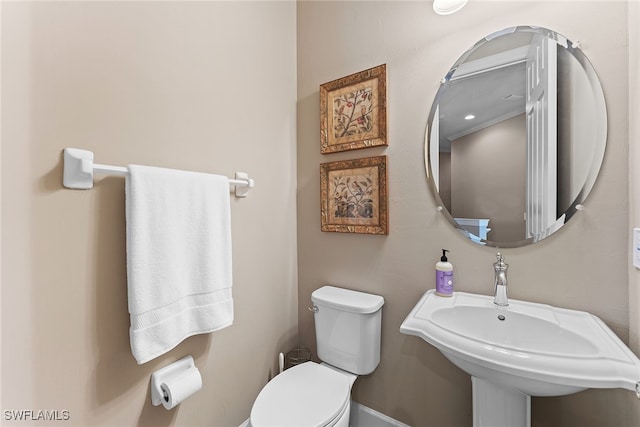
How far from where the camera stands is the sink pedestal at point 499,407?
886 mm

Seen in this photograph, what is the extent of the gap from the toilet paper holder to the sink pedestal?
1.11 meters

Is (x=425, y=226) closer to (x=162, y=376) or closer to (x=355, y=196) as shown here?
(x=355, y=196)

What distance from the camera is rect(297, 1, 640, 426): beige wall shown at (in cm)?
90

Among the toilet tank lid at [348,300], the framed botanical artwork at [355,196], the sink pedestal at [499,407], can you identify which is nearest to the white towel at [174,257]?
the toilet tank lid at [348,300]

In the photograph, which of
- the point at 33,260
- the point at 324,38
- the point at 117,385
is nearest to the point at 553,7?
the point at 324,38

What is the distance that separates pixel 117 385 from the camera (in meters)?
0.90

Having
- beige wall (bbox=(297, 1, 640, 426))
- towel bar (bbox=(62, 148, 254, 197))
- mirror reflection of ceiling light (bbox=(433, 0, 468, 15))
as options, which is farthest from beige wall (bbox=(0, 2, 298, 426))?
mirror reflection of ceiling light (bbox=(433, 0, 468, 15))

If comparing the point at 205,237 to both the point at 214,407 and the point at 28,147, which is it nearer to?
the point at 28,147

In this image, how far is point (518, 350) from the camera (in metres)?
0.73

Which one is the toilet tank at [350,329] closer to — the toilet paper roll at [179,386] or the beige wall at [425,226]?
the beige wall at [425,226]

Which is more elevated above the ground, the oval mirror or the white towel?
the oval mirror

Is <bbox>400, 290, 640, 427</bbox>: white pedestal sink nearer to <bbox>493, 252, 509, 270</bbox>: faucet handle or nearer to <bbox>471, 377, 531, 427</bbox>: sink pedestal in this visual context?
<bbox>471, 377, 531, 427</bbox>: sink pedestal

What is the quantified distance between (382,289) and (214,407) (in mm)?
959

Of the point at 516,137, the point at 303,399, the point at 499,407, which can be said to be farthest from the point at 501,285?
the point at 303,399
